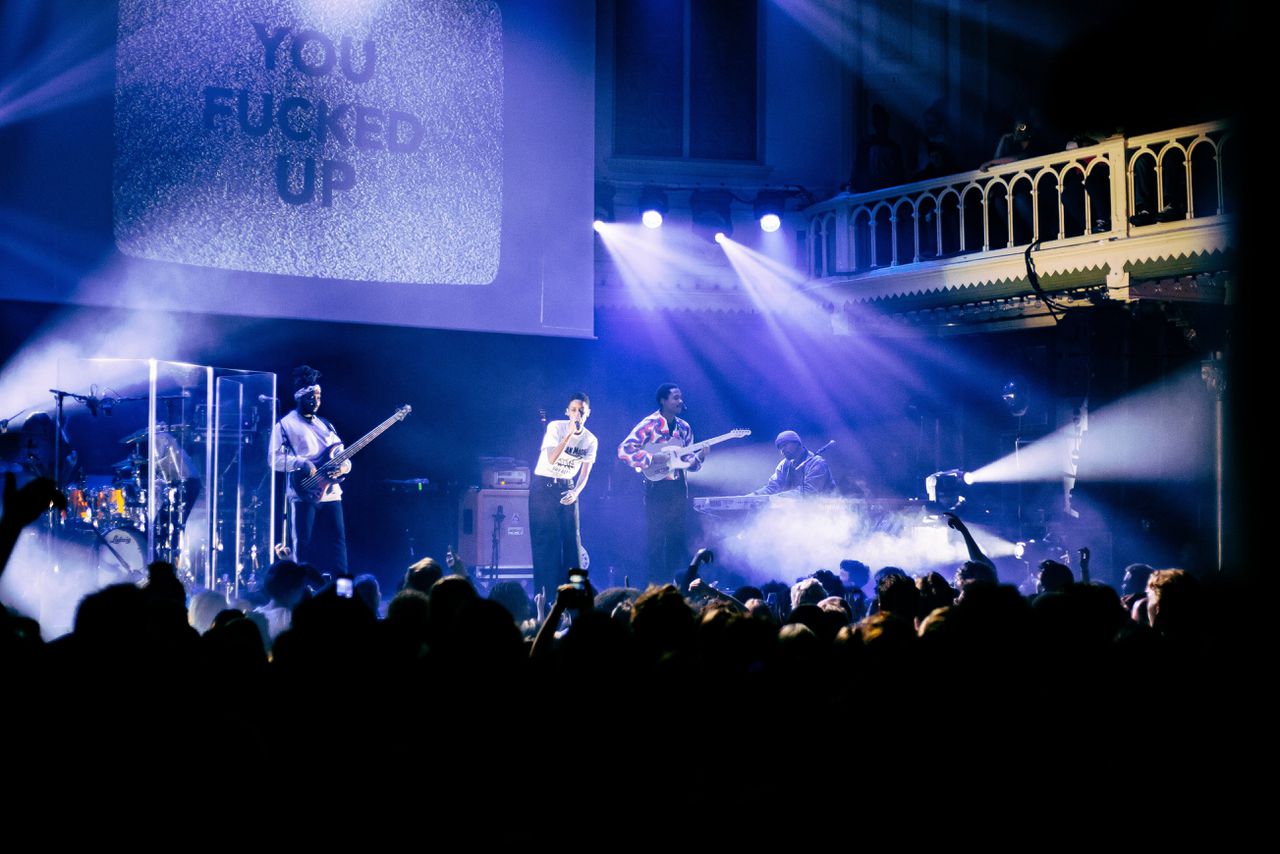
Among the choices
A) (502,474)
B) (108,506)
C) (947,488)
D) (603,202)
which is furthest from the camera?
(603,202)

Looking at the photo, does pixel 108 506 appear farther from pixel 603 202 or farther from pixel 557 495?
pixel 603 202

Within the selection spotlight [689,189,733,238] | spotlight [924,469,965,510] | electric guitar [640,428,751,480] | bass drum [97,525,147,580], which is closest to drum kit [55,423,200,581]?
bass drum [97,525,147,580]

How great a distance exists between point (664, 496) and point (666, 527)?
27cm

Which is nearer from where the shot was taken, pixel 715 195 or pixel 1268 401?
pixel 1268 401

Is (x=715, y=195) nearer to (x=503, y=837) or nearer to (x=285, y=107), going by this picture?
(x=285, y=107)

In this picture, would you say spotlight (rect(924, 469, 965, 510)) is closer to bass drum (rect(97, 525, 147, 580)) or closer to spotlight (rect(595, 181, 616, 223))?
spotlight (rect(595, 181, 616, 223))

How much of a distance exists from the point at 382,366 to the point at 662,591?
26.4ft

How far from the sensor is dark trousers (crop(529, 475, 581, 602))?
857cm

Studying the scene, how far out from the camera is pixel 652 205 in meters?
12.8

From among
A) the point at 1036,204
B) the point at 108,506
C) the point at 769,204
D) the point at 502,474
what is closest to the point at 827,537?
the point at 502,474

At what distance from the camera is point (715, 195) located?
13.1 metres

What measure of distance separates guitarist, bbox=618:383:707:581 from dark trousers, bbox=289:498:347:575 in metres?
2.50

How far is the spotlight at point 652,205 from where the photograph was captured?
12742 millimetres

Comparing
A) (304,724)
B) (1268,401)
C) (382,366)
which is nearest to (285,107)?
(382,366)
